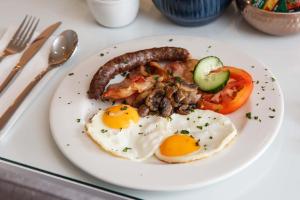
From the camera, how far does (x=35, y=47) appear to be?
136cm

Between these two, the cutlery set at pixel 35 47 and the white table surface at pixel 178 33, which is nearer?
the white table surface at pixel 178 33

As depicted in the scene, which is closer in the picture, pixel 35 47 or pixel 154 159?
pixel 154 159

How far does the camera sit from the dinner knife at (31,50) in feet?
4.10

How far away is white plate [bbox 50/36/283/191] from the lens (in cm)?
93

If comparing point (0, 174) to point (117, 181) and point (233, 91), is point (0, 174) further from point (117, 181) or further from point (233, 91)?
point (233, 91)

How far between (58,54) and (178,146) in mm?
539

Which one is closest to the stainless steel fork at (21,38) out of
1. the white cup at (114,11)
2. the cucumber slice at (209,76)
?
the white cup at (114,11)

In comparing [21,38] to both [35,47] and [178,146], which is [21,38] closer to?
[35,47]

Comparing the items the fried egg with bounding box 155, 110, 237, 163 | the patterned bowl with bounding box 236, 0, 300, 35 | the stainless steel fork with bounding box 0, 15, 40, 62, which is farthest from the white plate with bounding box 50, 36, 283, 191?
the stainless steel fork with bounding box 0, 15, 40, 62

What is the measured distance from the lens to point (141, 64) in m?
1.21

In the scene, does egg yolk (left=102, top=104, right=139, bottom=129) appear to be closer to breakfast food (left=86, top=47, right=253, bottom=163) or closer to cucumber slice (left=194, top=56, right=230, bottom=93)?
breakfast food (left=86, top=47, right=253, bottom=163)

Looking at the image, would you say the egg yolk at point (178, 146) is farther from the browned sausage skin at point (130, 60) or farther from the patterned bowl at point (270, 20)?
the patterned bowl at point (270, 20)

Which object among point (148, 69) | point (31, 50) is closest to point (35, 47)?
point (31, 50)

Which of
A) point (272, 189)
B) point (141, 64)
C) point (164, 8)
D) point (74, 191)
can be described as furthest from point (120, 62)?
point (272, 189)
